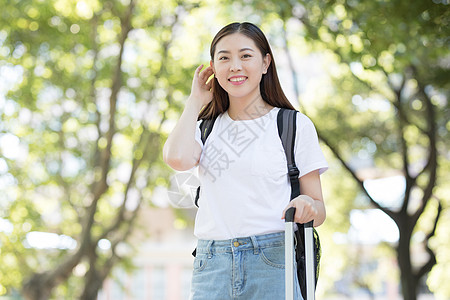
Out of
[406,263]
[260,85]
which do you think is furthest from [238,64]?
[406,263]

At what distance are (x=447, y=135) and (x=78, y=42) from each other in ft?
25.6

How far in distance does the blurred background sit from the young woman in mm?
5257

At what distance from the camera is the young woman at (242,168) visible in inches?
87.4

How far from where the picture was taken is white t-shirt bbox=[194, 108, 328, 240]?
2264 millimetres

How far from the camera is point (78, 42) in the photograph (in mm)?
11688

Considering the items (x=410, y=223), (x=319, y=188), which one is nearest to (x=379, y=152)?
(x=410, y=223)

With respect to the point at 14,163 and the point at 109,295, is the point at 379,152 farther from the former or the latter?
the point at 109,295

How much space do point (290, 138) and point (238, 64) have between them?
355mm

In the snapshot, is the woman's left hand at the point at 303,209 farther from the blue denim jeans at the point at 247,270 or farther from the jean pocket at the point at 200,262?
the jean pocket at the point at 200,262

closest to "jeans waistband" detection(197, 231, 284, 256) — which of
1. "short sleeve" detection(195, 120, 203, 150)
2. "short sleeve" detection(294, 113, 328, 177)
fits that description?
"short sleeve" detection(294, 113, 328, 177)

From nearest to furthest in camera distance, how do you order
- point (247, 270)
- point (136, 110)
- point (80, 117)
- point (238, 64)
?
point (247, 270), point (238, 64), point (136, 110), point (80, 117)

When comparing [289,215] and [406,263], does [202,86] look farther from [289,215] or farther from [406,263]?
[406,263]

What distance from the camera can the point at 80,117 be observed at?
13922mm

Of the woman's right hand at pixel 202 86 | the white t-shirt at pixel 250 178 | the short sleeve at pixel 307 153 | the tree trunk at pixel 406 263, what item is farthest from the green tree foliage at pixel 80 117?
the short sleeve at pixel 307 153
